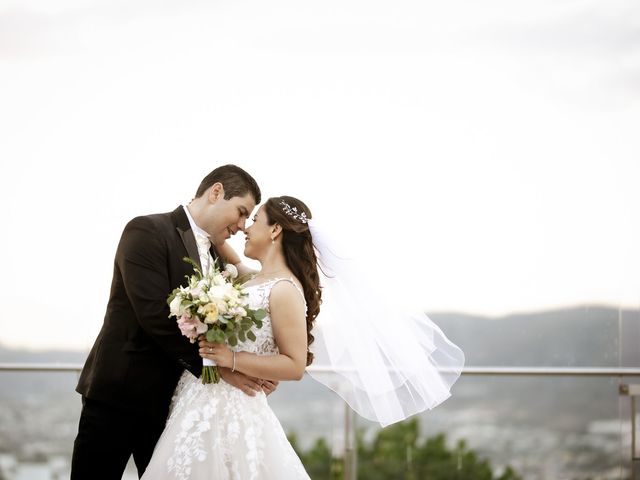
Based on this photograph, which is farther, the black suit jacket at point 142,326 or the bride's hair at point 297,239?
the bride's hair at point 297,239

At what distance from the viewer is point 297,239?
9.73 ft

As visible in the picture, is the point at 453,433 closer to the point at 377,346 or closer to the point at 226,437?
the point at 377,346

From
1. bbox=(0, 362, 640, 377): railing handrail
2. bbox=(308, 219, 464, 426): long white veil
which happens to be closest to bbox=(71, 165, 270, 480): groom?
bbox=(308, 219, 464, 426): long white veil

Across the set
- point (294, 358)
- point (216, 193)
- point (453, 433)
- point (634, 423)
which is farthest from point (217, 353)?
point (634, 423)

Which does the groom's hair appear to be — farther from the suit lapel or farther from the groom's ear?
the suit lapel

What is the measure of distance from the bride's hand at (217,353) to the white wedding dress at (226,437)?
9cm

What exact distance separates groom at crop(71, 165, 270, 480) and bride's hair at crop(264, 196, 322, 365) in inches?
13.5

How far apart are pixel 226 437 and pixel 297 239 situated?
2.52 feet

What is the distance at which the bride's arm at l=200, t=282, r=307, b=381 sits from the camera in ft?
8.80

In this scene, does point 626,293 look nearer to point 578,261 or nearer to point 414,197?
point 578,261

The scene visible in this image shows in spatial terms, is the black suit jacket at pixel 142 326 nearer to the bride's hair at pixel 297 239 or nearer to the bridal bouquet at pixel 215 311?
the bridal bouquet at pixel 215 311

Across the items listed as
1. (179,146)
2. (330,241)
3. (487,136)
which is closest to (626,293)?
(487,136)

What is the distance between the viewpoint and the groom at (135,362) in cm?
282

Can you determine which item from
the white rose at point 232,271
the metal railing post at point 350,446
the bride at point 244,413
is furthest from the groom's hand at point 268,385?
the metal railing post at point 350,446
